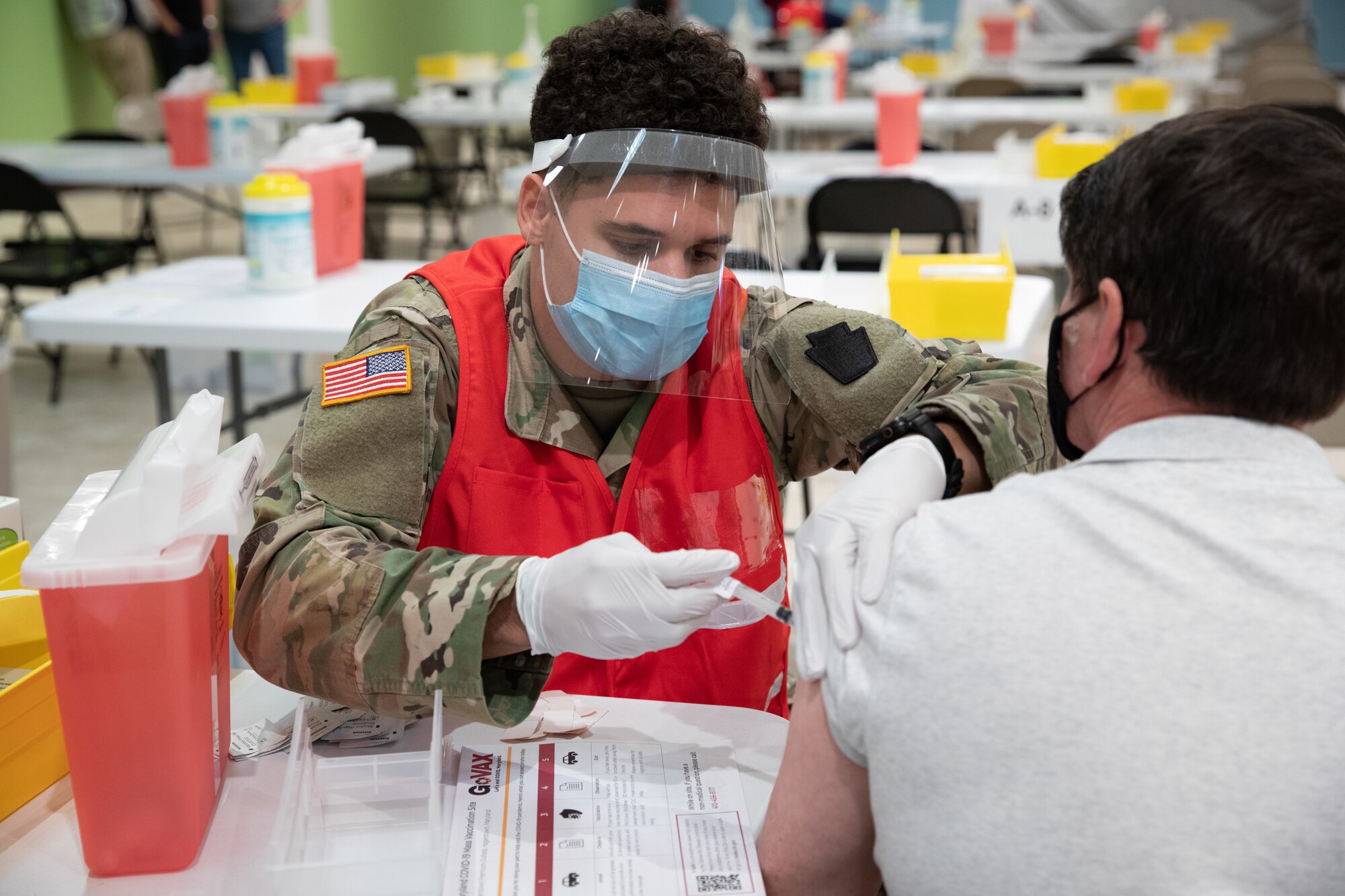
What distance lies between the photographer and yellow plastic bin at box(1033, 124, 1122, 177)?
11.7 ft

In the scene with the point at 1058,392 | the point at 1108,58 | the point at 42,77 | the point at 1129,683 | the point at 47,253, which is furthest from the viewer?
the point at 1108,58

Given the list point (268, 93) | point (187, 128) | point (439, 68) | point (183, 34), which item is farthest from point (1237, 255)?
point (183, 34)

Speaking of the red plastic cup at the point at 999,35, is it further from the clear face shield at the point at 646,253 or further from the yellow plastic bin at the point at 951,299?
the clear face shield at the point at 646,253

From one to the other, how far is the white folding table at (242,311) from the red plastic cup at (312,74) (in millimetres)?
3675

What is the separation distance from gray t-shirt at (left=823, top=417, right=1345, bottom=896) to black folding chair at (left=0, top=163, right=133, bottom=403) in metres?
4.16

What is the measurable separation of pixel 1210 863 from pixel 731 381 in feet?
2.70

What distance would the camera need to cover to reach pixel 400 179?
20.6 ft

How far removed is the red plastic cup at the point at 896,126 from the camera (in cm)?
431

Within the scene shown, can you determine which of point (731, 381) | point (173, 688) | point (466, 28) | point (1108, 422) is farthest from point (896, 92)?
point (466, 28)

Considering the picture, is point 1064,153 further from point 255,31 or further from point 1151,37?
point 255,31

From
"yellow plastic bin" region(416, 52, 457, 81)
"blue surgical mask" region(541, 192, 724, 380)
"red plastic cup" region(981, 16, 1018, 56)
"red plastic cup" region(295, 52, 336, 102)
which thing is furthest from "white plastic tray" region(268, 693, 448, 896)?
"red plastic cup" region(981, 16, 1018, 56)

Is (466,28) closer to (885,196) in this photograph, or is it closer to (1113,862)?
(885,196)

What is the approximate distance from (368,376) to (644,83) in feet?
1.47

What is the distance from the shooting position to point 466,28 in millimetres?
11469
